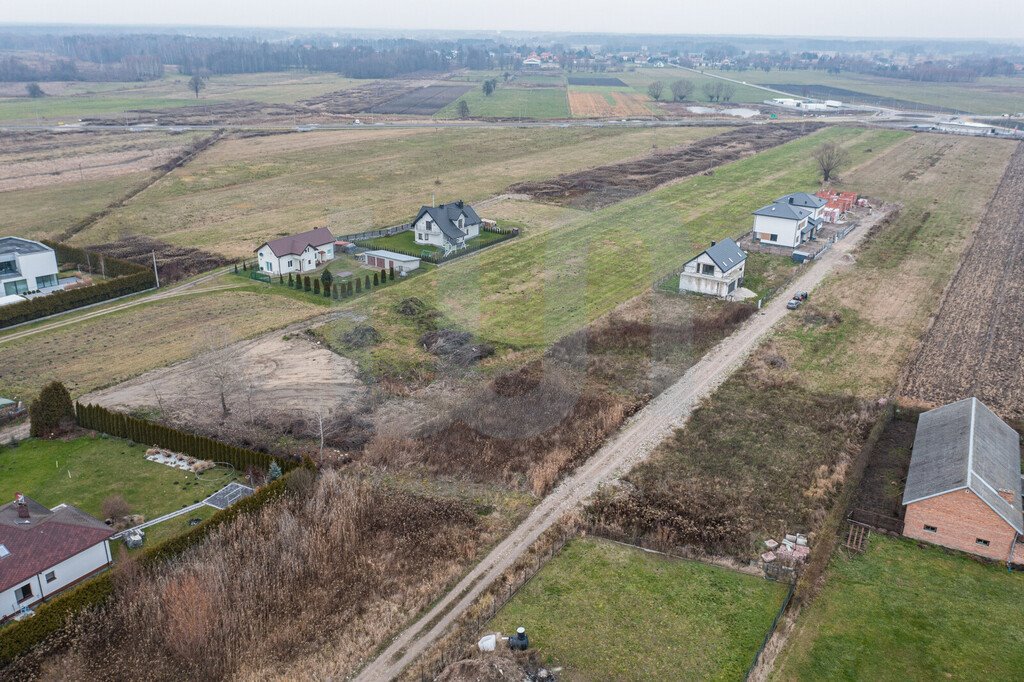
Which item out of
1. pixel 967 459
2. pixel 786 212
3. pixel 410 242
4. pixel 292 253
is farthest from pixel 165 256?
pixel 967 459

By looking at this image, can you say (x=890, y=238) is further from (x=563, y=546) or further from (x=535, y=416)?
(x=563, y=546)

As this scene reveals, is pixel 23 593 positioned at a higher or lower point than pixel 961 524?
higher

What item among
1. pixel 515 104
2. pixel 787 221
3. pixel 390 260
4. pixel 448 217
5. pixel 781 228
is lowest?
pixel 390 260

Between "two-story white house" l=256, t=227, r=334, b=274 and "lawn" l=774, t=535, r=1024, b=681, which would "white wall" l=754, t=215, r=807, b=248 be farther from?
"lawn" l=774, t=535, r=1024, b=681

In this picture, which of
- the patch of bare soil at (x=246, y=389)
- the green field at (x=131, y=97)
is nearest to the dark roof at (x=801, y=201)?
the patch of bare soil at (x=246, y=389)

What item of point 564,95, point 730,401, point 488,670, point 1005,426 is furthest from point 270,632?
point 564,95

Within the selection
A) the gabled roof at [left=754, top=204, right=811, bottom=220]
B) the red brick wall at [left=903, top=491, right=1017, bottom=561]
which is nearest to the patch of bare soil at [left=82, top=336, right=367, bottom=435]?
the red brick wall at [left=903, top=491, right=1017, bottom=561]

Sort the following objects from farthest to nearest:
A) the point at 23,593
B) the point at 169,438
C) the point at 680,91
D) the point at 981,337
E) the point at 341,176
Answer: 1. the point at 680,91
2. the point at 341,176
3. the point at 981,337
4. the point at 169,438
5. the point at 23,593

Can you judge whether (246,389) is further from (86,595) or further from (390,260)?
(390,260)
